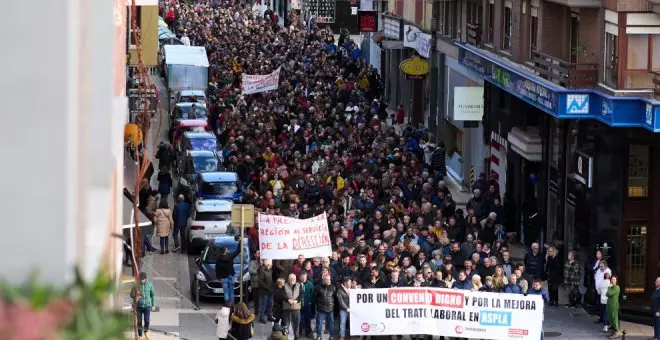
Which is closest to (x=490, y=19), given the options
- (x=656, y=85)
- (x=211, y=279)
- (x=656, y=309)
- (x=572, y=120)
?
(x=572, y=120)

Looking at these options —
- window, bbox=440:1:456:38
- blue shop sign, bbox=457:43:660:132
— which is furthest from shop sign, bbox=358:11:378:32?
blue shop sign, bbox=457:43:660:132

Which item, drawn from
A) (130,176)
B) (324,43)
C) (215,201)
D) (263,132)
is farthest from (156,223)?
(324,43)

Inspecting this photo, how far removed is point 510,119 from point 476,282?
13.7 meters

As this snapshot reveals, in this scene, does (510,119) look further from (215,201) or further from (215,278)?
(215,278)

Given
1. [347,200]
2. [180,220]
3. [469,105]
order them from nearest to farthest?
[180,220] < [347,200] < [469,105]

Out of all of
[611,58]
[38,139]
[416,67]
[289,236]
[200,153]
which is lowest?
[200,153]

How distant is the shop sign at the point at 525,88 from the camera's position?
105ft

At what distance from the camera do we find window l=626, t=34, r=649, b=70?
101ft

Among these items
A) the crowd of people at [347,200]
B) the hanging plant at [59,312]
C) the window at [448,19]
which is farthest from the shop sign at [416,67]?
the hanging plant at [59,312]

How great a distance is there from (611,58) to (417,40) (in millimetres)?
20308

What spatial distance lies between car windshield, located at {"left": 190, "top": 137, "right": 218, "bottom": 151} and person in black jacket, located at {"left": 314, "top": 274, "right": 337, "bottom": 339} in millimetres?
16767

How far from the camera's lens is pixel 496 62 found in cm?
3788

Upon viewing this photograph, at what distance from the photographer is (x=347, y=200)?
36.0m

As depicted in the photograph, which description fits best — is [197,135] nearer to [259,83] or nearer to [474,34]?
[259,83]
